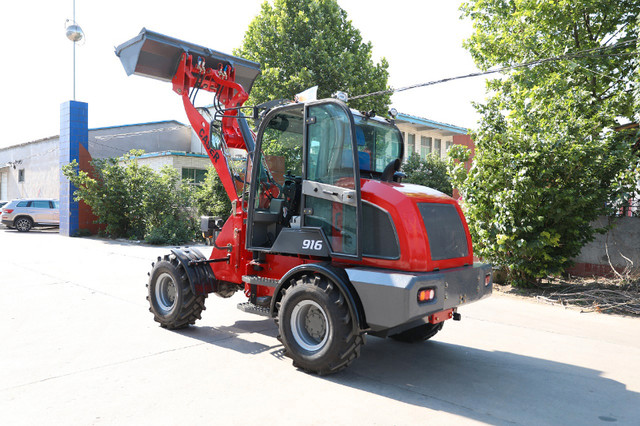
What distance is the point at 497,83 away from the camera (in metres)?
13.3

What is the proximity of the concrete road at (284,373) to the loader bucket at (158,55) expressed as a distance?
363cm

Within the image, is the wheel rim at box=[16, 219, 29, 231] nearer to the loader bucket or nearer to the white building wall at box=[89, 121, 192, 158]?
the white building wall at box=[89, 121, 192, 158]

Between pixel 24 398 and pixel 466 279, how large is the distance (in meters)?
4.25

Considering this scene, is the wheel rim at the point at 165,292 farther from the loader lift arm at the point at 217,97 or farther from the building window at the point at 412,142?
the building window at the point at 412,142

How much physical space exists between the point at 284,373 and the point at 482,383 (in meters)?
2.00

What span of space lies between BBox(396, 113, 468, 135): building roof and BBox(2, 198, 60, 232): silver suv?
19584mm

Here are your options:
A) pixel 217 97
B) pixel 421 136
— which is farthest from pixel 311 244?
pixel 421 136

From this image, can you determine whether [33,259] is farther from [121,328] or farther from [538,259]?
[538,259]

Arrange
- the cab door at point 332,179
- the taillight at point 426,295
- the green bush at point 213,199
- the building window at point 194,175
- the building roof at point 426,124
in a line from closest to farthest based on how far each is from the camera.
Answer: the taillight at point 426,295 → the cab door at point 332,179 → the green bush at point 213,199 → the building window at point 194,175 → the building roof at point 426,124

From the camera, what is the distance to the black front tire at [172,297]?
5.96 m

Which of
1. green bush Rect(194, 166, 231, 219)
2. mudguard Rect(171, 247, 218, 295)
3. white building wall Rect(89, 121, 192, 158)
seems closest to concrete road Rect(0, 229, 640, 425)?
mudguard Rect(171, 247, 218, 295)

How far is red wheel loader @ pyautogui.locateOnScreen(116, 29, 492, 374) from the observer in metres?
4.40

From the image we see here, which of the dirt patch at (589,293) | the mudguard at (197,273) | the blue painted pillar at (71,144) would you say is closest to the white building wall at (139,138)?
the blue painted pillar at (71,144)

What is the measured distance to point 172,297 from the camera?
6.39 metres
